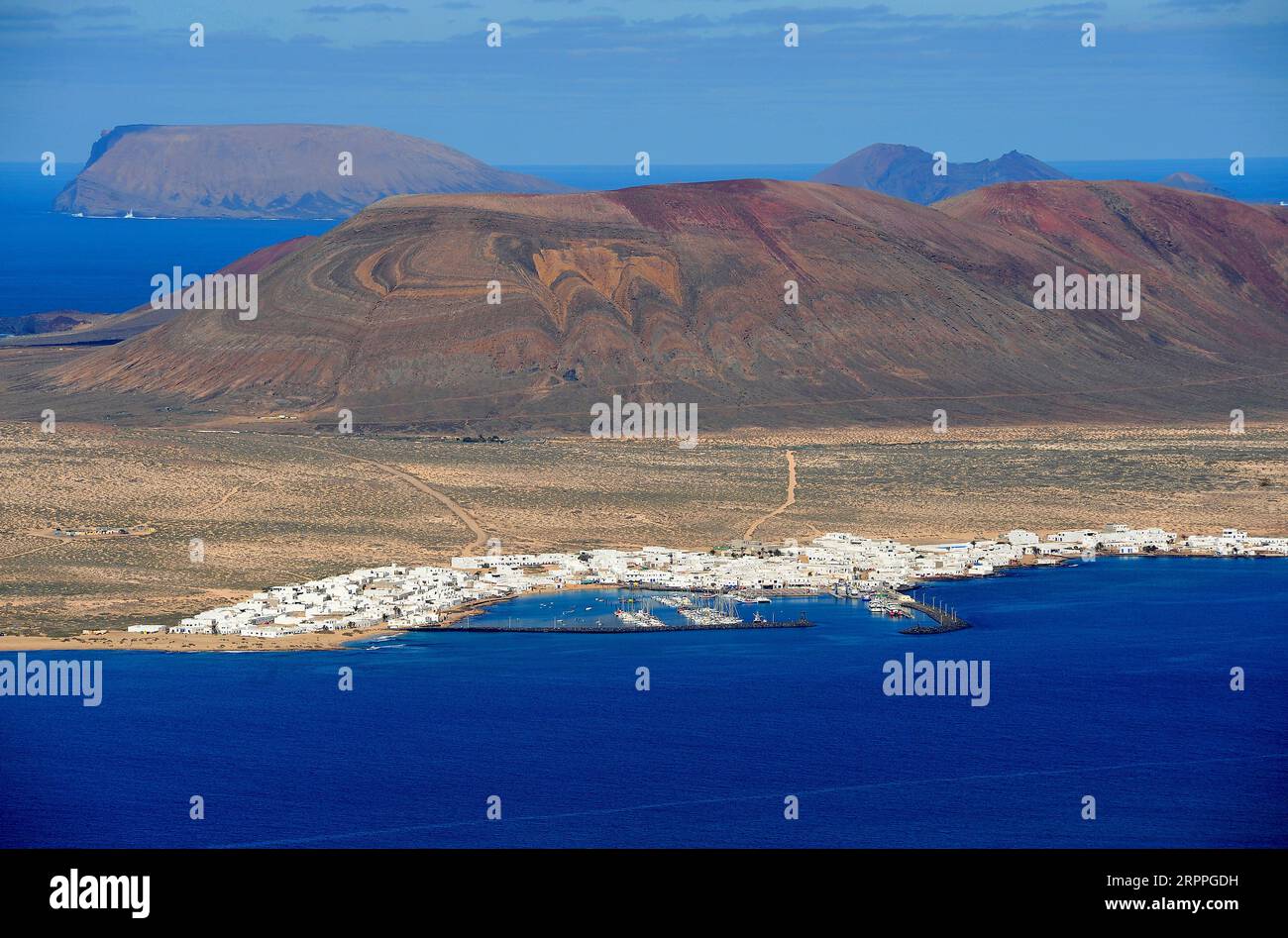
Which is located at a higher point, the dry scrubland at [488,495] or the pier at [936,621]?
the dry scrubland at [488,495]

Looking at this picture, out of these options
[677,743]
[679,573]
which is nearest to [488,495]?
[679,573]

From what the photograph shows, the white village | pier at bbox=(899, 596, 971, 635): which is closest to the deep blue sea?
pier at bbox=(899, 596, 971, 635)

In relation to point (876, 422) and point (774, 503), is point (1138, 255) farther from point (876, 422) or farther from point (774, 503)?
point (774, 503)

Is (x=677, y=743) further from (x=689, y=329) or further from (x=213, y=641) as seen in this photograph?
(x=689, y=329)

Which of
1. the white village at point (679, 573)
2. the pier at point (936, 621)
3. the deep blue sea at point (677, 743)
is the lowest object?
the deep blue sea at point (677, 743)

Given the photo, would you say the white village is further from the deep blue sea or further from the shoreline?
the deep blue sea

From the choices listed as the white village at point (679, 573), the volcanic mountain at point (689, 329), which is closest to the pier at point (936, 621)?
the white village at point (679, 573)

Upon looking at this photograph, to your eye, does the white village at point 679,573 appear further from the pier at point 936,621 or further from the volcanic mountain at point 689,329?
the volcanic mountain at point 689,329
